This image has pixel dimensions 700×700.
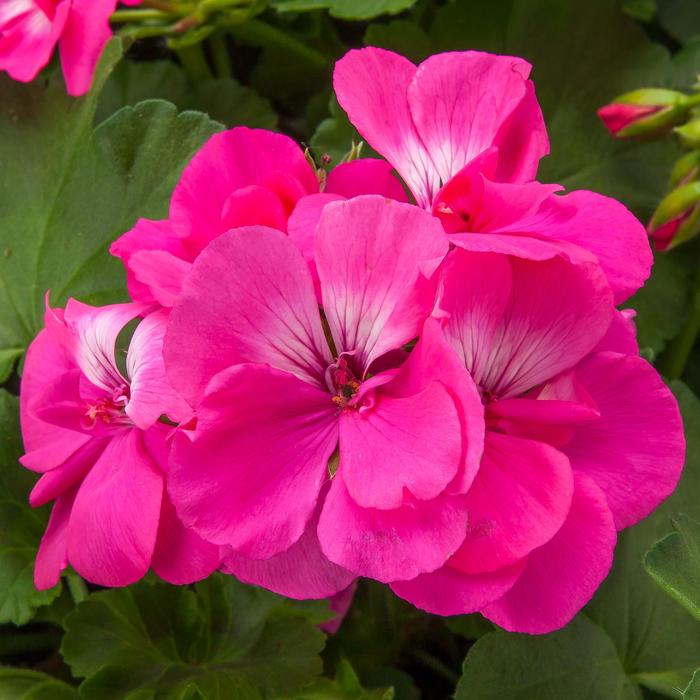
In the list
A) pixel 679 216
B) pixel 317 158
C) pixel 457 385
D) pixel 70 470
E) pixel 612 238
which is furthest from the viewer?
pixel 317 158

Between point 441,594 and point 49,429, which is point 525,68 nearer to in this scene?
point 441,594

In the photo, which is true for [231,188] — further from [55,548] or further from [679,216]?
[679,216]

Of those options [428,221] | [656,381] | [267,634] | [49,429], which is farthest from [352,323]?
[267,634]

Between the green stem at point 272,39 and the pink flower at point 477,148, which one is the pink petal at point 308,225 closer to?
the pink flower at point 477,148

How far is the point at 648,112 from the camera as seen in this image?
1030mm

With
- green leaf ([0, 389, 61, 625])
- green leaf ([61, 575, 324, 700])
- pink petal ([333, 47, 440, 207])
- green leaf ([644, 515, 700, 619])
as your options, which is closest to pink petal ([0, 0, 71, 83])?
green leaf ([0, 389, 61, 625])

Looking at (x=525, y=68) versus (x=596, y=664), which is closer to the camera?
(x=525, y=68)

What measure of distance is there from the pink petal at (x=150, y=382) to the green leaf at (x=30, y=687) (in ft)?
1.27

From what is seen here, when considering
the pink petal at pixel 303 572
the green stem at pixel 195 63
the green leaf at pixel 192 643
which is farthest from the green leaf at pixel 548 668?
the green stem at pixel 195 63

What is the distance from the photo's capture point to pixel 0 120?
3.59 ft

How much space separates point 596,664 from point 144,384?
0.51 m

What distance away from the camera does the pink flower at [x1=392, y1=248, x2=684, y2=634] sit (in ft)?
1.81

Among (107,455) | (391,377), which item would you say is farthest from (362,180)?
(107,455)

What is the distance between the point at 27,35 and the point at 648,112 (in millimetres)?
699
